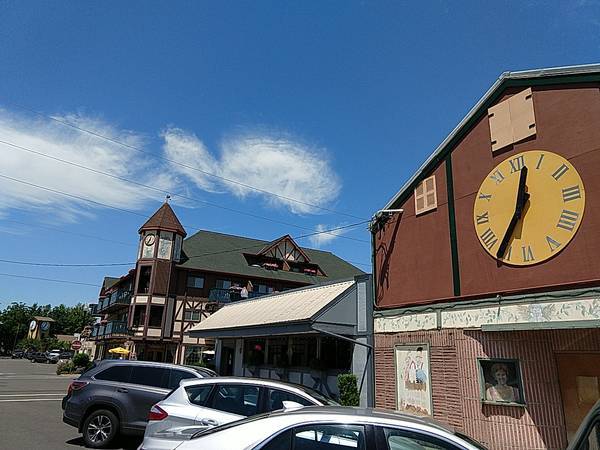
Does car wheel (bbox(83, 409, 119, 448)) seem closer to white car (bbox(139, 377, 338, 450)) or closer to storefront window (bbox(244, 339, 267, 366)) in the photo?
white car (bbox(139, 377, 338, 450))

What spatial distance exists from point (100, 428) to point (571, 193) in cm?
1055

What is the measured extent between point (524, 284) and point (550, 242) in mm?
1023

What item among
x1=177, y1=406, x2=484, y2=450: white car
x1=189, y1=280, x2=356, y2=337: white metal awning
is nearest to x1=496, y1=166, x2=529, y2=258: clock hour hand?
x1=189, y1=280, x2=356, y2=337: white metal awning

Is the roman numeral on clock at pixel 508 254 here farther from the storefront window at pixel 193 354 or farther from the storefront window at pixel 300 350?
the storefront window at pixel 193 354

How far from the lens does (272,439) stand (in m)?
3.46

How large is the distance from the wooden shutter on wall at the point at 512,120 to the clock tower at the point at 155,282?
1128 inches

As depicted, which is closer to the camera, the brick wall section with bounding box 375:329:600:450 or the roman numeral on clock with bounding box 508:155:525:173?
the brick wall section with bounding box 375:329:600:450

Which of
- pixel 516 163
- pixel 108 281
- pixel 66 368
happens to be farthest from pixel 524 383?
pixel 108 281

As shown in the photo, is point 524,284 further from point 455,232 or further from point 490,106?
point 490,106

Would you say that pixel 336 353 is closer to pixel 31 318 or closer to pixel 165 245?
pixel 165 245

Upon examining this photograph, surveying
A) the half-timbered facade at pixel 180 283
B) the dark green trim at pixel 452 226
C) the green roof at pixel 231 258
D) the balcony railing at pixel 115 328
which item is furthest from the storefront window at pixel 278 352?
the balcony railing at pixel 115 328

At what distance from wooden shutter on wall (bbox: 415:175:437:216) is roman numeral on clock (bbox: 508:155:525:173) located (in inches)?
89.9

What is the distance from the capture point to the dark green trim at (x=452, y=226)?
1070cm

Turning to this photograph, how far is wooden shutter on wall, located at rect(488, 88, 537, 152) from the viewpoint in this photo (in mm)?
9875
